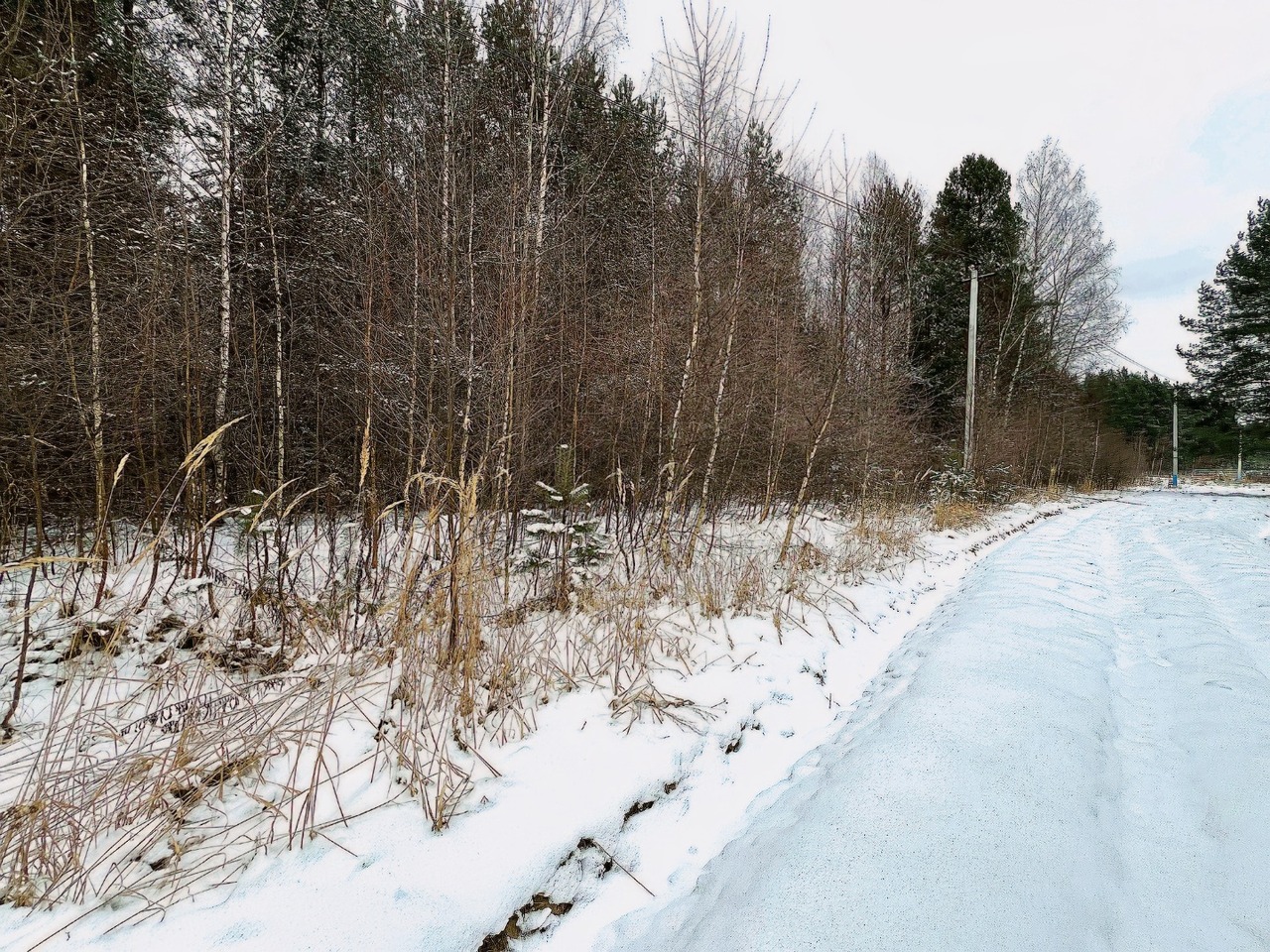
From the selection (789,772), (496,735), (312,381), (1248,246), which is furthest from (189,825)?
(1248,246)

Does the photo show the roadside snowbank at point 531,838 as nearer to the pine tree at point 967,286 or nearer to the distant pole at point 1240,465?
the pine tree at point 967,286

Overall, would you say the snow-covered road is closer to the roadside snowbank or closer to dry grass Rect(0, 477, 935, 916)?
the roadside snowbank

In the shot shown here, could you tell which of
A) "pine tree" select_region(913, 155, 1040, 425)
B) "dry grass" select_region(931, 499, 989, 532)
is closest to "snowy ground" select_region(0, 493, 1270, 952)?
"dry grass" select_region(931, 499, 989, 532)

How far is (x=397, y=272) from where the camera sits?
506 cm

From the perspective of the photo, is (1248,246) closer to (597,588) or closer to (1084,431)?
(1084,431)

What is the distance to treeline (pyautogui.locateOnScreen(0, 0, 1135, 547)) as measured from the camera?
3.67 m

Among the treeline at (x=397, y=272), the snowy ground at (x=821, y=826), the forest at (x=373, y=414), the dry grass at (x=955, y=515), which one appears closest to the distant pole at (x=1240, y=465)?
the dry grass at (x=955, y=515)

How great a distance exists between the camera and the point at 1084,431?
18891mm

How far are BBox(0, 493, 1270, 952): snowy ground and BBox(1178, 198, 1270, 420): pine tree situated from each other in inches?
967

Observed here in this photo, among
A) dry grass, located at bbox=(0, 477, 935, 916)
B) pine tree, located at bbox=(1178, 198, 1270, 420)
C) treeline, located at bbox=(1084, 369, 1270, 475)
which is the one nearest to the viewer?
dry grass, located at bbox=(0, 477, 935, 916)

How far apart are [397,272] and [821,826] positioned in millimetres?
5547

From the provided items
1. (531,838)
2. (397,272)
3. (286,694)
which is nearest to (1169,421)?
(397,272)

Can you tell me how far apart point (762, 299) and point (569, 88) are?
3.30 metres

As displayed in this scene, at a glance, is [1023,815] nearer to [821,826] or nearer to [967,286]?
[821,826]
